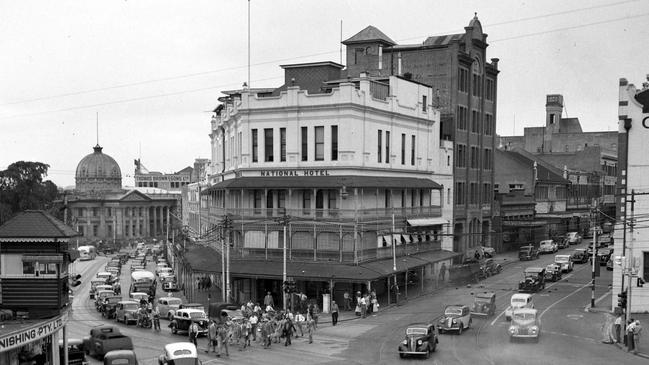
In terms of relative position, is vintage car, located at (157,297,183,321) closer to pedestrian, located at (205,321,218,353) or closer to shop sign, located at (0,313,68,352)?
pedestrian, located at (205,321,218,353)

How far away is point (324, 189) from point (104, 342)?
75.2 feet

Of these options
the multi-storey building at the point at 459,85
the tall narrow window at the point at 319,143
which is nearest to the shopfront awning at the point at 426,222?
the multi-storey building at the point at 459,85

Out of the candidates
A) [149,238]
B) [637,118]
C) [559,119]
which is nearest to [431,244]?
[637,118]

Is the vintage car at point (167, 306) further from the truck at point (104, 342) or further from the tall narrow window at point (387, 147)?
the tall narrow window at point (387, 147)

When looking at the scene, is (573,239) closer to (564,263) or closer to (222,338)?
(564,263)

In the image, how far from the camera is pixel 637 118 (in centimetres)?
4397

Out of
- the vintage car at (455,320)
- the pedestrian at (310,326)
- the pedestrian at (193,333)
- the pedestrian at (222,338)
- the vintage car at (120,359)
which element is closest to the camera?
the vintage car at (120,359)

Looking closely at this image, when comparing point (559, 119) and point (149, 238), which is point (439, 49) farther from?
point (149, 238)

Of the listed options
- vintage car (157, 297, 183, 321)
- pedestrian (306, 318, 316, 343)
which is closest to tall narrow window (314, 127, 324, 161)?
vintage car (157, 297, 183, 321)

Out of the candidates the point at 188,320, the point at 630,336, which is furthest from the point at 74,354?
the point at 630,336

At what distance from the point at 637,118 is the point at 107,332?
34.1 metres

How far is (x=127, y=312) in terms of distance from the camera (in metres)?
45.7

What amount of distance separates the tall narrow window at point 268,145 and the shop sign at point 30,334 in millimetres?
28460

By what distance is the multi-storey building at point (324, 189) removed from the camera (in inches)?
1991
